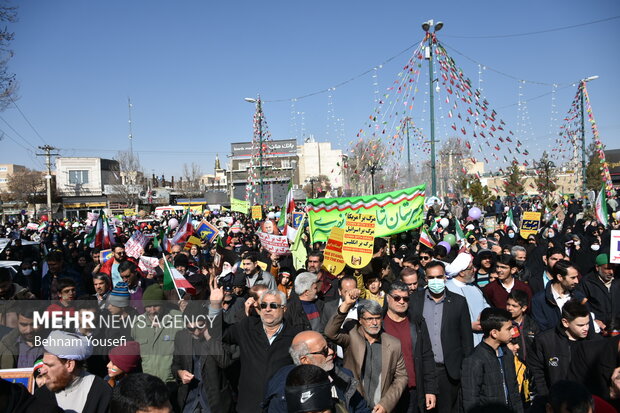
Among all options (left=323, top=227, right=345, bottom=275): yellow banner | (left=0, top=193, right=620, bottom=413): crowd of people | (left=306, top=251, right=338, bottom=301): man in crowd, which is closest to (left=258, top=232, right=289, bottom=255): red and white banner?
(left=306, top=251, right=338, bottom=301): man in crowd

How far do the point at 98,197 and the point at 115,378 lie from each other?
7780 centimetres

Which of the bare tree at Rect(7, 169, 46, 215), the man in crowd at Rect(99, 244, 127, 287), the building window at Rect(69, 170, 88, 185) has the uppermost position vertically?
the building window at Rect(69, 170, 88, 185)

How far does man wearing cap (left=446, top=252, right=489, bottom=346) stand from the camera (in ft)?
19.2

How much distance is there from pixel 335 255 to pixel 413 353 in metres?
3.00

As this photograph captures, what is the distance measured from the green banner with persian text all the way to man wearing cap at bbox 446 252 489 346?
4239 millimetres

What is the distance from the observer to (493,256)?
24.6 ft

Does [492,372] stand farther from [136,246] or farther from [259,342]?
[136,246]

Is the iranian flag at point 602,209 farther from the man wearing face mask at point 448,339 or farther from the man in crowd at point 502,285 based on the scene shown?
the man wearing face mask at point 448,339

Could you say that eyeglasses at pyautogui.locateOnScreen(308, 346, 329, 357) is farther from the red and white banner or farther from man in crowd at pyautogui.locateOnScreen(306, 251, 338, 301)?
the red and white banner

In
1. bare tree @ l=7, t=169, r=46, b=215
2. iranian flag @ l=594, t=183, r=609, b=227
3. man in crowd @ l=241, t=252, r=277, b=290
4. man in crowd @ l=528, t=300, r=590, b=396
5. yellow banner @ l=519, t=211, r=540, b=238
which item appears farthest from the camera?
bare tree @ l=7, t=169, r=46, b=215

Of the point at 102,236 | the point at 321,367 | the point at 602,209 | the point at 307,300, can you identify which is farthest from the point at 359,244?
the point at 602,209

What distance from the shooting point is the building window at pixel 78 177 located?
76.4 metres

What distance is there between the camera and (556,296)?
19.3 feet

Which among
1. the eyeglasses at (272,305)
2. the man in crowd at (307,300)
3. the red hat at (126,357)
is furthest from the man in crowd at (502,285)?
the red hat at (126,357)
